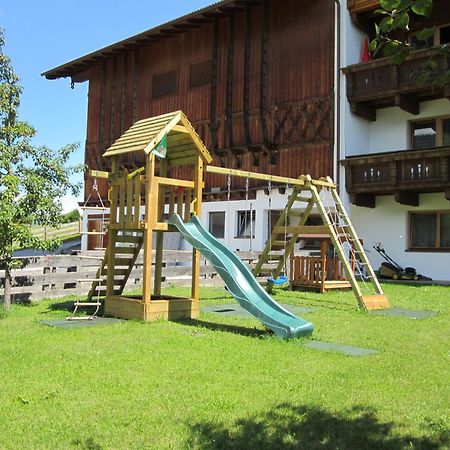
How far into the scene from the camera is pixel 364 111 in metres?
20.1

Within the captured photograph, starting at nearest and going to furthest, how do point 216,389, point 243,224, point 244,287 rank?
point 216,389, point 244,287, point 243,224

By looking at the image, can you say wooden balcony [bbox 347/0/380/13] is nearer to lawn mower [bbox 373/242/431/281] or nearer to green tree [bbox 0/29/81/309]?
lawn mower [bbox 373/242/431/281]

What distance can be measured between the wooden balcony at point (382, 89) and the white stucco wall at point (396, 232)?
3202 millimetres

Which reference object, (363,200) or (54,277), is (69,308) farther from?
(363,200)

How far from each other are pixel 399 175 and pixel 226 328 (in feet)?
37.0

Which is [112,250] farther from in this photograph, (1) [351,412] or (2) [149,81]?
(2) [149,81]

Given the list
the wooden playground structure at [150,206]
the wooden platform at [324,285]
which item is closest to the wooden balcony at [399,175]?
the wooden platform at [324,285]

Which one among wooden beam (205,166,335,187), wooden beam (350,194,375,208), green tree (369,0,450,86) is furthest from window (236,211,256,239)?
green tree (369,0,450,86)

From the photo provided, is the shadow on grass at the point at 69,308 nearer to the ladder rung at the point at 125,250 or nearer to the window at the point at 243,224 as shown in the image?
the ladder rung at the point at 125,250

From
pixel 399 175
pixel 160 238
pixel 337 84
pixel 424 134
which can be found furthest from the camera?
pixel 337 84

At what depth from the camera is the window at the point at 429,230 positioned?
18.8m

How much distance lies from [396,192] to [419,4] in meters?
16.6

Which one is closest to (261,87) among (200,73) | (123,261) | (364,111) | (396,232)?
(200,73)

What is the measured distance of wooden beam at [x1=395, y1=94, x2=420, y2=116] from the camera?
1847cm
